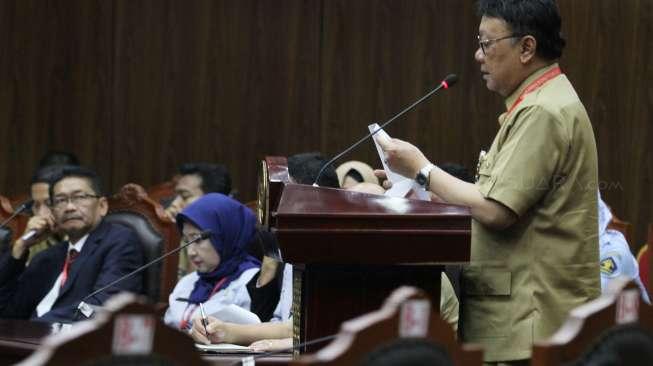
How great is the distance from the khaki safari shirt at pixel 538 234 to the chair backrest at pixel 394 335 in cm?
100

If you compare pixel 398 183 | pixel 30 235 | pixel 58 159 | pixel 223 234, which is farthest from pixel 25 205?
pixel 398 183

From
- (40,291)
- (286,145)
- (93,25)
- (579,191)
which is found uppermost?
(93,25)

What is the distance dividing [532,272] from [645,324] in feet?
2.91

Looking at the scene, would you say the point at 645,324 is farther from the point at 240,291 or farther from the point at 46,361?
the point at 240,291

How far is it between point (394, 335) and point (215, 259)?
2864 millimetres

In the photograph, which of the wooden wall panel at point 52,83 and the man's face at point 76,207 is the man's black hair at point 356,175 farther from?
the wooden wall panel at point 52,83

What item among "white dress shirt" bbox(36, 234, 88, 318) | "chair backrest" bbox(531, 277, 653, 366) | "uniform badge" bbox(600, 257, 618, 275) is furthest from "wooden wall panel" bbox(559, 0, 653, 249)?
"chair backrest" bbox(531, 277, 653, 366)

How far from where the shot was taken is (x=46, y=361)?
148cm

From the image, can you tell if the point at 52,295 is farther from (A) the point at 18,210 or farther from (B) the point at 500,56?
(B) the point at 500,56

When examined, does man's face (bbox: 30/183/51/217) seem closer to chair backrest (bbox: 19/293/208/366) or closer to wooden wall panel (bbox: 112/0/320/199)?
wooden wall panel (bbox: 112/0/320/199)

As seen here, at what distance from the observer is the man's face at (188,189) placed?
648 cm

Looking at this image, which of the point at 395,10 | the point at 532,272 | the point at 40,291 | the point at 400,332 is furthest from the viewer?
the point at 395,10

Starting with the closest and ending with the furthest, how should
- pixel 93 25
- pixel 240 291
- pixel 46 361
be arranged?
pixel 46 361 < pixel 240 291 < pixel 93 25

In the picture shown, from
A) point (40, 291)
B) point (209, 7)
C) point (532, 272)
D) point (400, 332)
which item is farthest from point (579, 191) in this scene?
point (209, 7)
